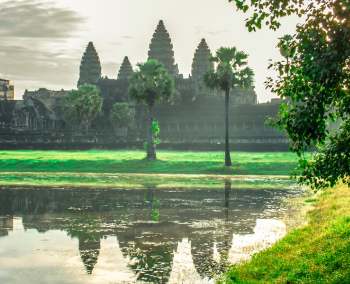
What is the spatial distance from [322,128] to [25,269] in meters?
5.86

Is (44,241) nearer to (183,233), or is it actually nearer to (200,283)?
(183,233)

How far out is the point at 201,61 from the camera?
97.8 meters

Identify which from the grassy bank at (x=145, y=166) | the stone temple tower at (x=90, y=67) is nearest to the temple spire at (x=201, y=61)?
the stone temple tower at (x=90, y=67)

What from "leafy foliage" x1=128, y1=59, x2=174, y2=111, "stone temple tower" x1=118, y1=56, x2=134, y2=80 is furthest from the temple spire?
"leafy foliage" x1=128, y1=59, x2=174, y2=111

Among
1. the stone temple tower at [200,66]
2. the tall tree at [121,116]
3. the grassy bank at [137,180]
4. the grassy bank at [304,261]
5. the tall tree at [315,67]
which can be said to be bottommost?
the grassy bank at [137,180]

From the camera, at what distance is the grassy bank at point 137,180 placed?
80.7ft

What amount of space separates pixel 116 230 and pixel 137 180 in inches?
590

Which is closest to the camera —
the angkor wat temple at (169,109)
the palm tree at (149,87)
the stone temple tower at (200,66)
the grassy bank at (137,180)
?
the grassy bank at (137,180)

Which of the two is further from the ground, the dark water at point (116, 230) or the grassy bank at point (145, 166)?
the grassy bank at point (145, 166)

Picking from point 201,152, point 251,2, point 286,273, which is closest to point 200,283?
point 286,273

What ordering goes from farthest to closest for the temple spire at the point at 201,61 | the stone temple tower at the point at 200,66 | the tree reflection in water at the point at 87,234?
the temple spire at the point at 201,61 → the stone temple tower at the point at 200,66 → the tree reflection in water at the point at 87,234

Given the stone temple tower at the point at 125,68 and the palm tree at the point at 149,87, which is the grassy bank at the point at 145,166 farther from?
the stone temple tower at the point at 125,68

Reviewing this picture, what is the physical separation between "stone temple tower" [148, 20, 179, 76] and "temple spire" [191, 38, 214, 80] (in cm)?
582

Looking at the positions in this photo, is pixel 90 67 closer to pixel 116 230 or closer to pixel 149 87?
pixel 149 87
